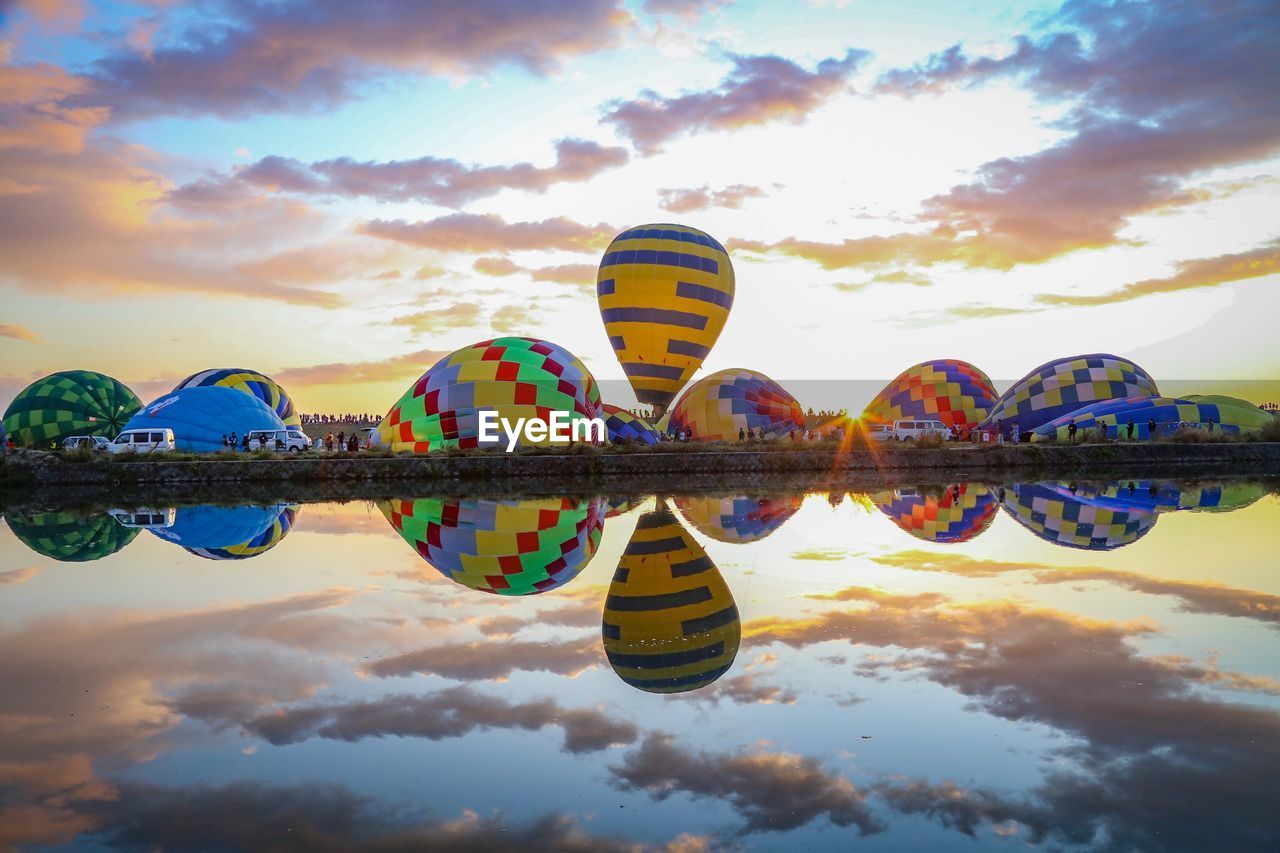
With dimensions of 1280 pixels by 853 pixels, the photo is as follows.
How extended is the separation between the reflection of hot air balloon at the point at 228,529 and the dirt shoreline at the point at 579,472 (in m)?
1.97

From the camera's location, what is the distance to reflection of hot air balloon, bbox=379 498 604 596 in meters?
7.95

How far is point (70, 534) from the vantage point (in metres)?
11.4

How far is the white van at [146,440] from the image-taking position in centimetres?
2273

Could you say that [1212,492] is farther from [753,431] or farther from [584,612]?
[753,431]

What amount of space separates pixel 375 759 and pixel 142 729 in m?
1.22

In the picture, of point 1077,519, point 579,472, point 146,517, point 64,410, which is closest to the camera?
point 1077,519

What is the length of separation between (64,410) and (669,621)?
110 feet

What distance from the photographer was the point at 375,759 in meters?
3.70

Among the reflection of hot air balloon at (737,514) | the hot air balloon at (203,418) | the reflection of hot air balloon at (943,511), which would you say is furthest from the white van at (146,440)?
the reflection of hot air balloon at (943,511)

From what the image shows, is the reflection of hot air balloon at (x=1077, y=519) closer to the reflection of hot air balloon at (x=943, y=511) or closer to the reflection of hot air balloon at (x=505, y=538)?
the reflection of hot air balloon at (x=943, y=511)

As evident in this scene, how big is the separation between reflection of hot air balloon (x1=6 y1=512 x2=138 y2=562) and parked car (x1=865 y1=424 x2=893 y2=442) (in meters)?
22.5

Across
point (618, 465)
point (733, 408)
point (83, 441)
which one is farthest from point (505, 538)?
point (83, 441)

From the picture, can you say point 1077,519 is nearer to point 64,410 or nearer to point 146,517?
point 146,517

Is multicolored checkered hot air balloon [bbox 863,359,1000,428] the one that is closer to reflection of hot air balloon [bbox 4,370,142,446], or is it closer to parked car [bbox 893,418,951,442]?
parked car [bbox 893,418,951,442]
